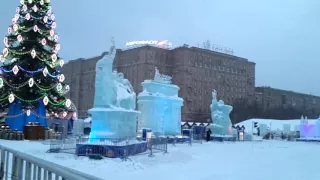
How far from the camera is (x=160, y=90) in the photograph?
34094 millimetres

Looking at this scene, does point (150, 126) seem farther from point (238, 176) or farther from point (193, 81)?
point (193, 81)

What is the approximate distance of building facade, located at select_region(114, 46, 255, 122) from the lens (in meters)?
85.9

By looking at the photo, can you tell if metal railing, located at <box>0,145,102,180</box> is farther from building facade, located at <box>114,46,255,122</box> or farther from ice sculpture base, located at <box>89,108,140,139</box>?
building facade, located at <box>114,46,255,122</box>

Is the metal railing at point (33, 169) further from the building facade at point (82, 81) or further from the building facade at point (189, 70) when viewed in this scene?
the building facade at point (82, 81)

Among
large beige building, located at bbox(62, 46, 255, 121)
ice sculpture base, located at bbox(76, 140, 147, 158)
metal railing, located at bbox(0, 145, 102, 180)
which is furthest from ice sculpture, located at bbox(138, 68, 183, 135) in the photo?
large beige building, located at bbox(62, 46, 255, 121)

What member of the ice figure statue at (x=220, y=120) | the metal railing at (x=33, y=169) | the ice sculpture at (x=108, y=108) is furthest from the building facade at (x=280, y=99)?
the metal railing at (x=33, y=169)

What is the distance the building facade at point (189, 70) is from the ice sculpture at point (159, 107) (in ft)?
161

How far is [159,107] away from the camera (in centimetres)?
3297

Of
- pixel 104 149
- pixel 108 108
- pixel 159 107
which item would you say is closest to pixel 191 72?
pixel 159 107

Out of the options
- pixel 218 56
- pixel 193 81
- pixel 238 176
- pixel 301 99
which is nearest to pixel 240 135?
pixel 238 176

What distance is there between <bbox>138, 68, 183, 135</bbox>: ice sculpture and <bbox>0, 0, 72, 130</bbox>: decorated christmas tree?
6786mm

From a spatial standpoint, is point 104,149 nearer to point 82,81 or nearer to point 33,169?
point 33,169

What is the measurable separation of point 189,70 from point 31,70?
2352 inches

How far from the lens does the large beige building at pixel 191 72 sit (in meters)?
86.4
